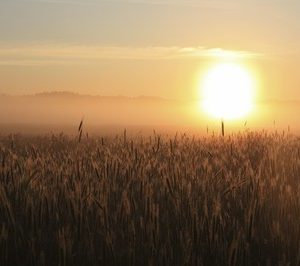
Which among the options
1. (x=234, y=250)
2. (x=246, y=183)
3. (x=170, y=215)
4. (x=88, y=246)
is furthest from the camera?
(x=246, y=183)

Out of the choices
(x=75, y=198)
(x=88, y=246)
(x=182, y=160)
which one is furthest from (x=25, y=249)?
(x=182, y=160)

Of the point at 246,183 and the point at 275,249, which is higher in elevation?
the point at 246,183

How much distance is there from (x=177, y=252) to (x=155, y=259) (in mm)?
157

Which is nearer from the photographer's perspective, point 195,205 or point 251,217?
point 251,217

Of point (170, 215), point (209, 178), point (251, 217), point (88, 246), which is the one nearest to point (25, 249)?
point (88, 246)

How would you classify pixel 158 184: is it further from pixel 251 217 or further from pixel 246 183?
pixel 251 217

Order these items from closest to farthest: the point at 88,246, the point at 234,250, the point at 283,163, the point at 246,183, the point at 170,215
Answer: the point at 234,250 < the point at 88,246 < the point at 170,215 < the point at 246,183 < the point at 283,163

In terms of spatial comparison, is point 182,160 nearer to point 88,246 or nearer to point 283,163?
point 283,163

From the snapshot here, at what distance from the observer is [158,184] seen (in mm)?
4359

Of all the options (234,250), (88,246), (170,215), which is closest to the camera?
(234,250)

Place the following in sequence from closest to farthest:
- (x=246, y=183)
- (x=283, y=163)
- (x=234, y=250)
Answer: (x=234, y=250) → (x=246, y=183) → (x=283, y=163)

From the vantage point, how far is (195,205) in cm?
376

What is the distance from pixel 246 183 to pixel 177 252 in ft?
4.38

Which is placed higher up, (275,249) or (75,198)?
(75,198)
